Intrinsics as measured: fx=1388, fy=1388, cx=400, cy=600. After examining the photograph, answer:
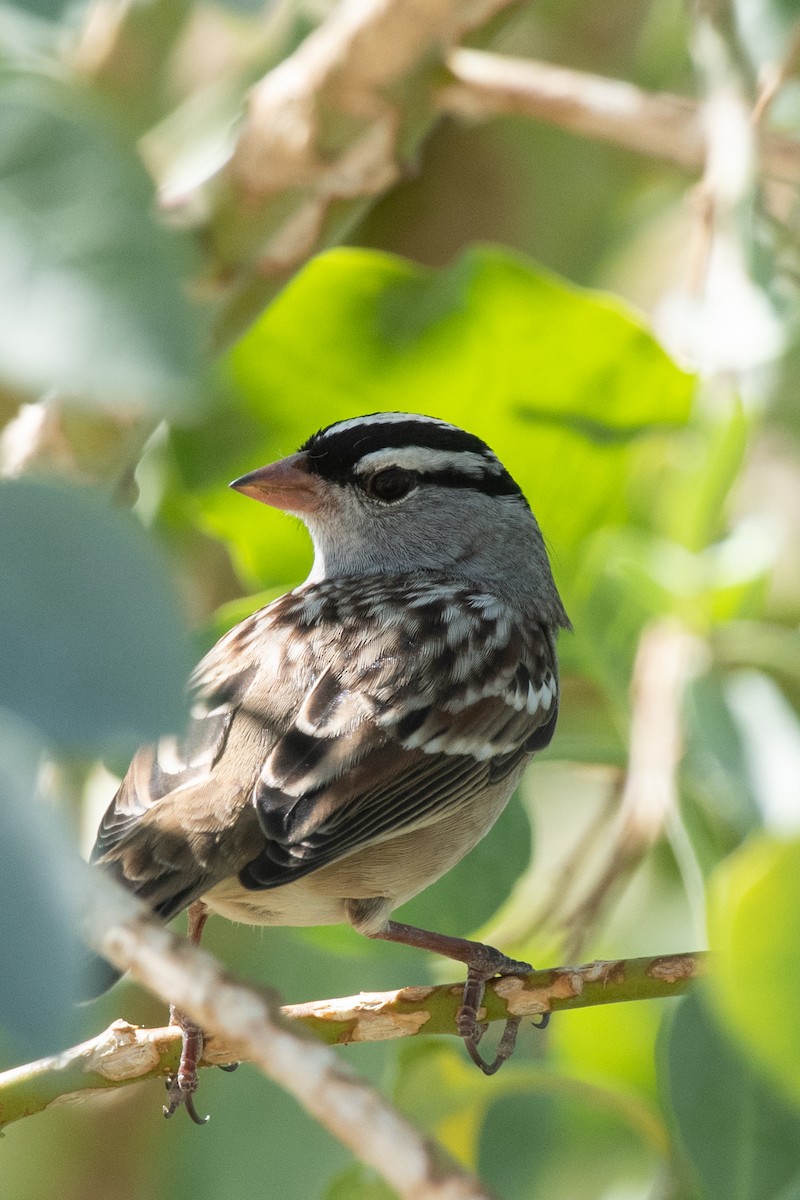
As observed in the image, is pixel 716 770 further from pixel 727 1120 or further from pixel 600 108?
pixel 600 108

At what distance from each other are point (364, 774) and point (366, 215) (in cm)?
186

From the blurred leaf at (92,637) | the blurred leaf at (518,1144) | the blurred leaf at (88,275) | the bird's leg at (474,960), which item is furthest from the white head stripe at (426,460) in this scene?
the blurred leaf at (92,637)

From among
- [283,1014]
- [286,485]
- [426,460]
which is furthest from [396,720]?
[283,1014]

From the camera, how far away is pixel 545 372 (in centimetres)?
194

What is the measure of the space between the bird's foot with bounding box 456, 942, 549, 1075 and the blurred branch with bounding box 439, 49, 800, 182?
53.9 inches

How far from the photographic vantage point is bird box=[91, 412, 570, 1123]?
1671 millimetres

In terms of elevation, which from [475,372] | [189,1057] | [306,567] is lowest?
[189,1057]

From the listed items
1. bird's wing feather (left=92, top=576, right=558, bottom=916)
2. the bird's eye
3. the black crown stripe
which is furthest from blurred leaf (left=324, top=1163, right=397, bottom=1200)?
the bird's eye

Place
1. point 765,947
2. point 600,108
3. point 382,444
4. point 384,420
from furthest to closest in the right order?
point 600,108, point 382,444, point 384,420, point 765,947

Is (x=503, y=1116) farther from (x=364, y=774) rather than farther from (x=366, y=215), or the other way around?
(x=366, y=215)

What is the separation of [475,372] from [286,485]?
378mm

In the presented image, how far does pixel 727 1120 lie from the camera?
1372 millimetres

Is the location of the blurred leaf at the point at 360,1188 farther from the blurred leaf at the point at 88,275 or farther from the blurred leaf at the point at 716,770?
the blurred leaf at the point at 88,275

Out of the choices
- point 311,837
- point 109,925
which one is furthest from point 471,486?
point 109,925
